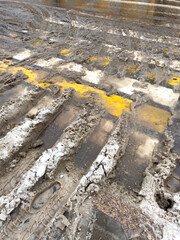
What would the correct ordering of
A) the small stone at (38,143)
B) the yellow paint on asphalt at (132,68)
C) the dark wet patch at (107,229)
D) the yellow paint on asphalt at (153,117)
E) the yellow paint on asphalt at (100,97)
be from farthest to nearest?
the yellow paint on asphalt at (132,68) < the yellow paint on asphalt at (100,97) < the yellow paint on asphalt at (153,117) < the small stone at (38,143) < the dark wet patch at (107,229)

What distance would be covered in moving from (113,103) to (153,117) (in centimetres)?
95

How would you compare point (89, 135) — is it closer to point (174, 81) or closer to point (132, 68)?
point (132, 68)

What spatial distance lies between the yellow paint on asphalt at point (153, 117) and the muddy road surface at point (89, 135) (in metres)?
0.02

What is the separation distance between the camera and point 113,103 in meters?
3.84

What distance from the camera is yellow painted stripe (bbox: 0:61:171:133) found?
3.45m

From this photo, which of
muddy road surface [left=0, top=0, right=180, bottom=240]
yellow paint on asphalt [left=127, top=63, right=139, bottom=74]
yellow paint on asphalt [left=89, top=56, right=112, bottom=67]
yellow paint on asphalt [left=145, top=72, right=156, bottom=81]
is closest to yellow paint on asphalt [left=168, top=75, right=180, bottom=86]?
muddy road surface [left=0, top=0, right=180, bottom=240]

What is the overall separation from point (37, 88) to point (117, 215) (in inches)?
129

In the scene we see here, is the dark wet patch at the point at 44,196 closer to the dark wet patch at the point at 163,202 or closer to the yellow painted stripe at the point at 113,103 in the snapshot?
the dark wet patch at the point at 163,202

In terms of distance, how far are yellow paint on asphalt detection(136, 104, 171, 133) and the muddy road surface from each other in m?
0.02

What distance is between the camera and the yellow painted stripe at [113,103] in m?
3.45

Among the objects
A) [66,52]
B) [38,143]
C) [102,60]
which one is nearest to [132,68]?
[102,60]

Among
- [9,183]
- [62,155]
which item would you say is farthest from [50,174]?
[9,183]

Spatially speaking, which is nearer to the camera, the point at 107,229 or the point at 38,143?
the point at 107,229

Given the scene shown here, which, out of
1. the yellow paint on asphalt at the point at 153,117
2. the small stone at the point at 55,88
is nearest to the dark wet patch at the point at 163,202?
the yellow paint on asphalt at the point at 153,117
